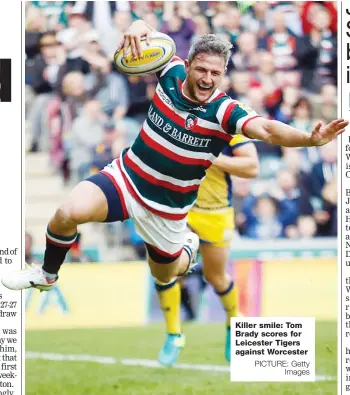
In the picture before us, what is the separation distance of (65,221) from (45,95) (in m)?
3.20

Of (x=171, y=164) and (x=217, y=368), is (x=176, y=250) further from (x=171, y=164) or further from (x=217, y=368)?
(x=217, y=368)

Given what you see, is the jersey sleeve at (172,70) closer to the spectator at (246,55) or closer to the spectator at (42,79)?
the spectator at (42,79)

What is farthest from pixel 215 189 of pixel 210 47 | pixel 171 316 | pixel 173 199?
pixel 210 47

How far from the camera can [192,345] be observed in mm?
7277

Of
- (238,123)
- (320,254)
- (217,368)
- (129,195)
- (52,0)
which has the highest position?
(52,0)

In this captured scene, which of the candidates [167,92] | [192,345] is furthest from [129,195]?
[192,345]

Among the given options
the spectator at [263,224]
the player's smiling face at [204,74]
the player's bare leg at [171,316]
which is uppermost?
the player's smiling face at [204,74]

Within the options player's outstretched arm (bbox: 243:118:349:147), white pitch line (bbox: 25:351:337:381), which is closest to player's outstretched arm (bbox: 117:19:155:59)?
player's outstretched arm (bbox: 243:118:349:147)

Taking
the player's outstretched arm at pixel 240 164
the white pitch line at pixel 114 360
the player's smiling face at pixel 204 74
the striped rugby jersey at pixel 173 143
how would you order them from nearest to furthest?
the player's smiling face at pixel 204 74 < the striped rugby jersey at pixel 173 143 < the player's outstretched arm at pixel 240 164 < the white pitch line at pixel 114 360

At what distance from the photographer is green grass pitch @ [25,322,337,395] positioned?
239 inches

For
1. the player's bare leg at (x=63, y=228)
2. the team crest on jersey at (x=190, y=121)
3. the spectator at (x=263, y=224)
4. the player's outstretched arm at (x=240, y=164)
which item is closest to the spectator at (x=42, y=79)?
the spectator at (x=263, y=224)

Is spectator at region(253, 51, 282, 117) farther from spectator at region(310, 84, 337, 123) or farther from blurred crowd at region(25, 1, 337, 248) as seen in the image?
spectator at region(310, 84, 337, 123)

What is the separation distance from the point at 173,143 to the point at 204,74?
17.8 inches

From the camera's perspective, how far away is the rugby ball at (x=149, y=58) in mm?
5086
